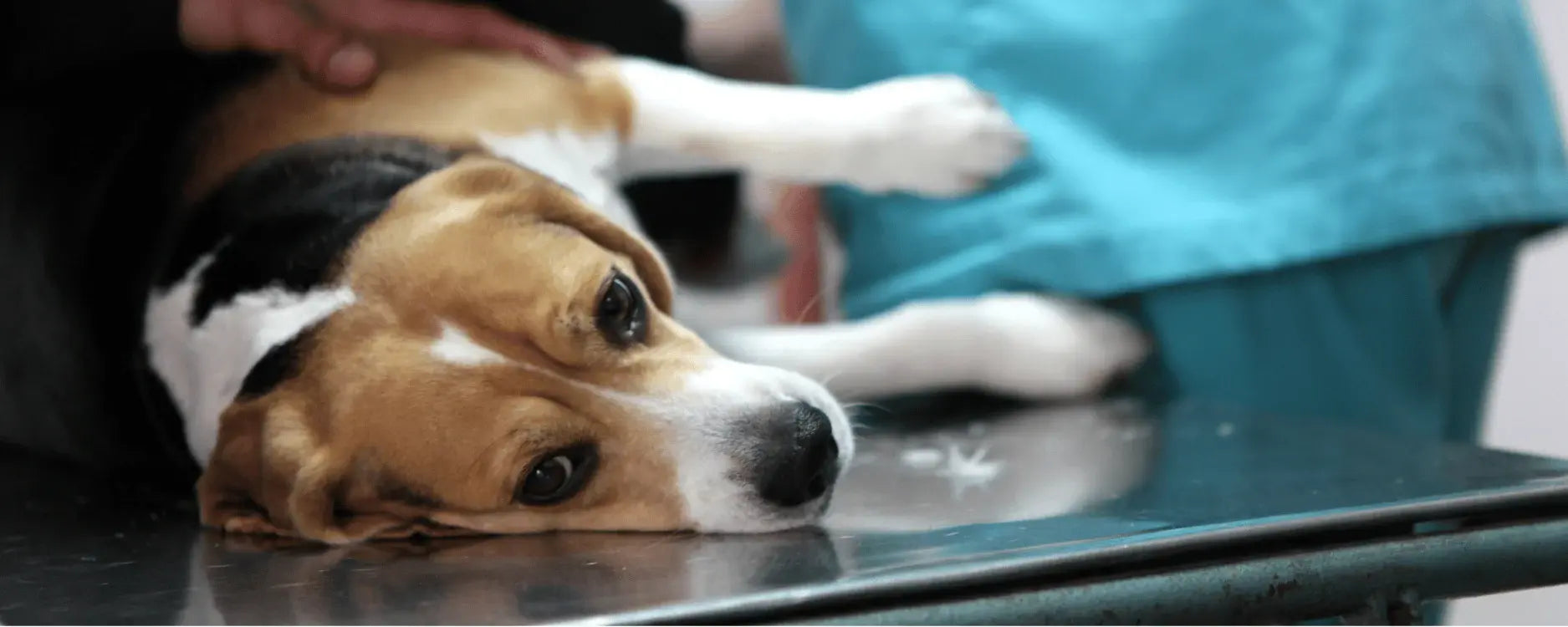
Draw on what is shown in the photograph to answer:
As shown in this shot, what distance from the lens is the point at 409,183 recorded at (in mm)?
1408

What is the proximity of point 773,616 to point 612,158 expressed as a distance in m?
1.06

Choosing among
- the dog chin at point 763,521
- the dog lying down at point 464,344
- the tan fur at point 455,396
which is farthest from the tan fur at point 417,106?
the dog chin at point 763,521

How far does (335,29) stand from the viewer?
1768 mm

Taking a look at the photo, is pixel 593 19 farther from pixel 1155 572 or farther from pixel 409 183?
pixel 1155 572

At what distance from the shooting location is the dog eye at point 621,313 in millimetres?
1296

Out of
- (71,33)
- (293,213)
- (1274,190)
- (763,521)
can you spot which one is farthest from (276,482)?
Answer: (1274,190)

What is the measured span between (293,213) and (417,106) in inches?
11.1

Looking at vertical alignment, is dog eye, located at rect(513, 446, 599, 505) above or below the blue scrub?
below

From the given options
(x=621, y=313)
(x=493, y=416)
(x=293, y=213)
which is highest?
(x=293, y=213)

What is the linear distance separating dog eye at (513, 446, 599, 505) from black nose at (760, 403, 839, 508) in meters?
0.17

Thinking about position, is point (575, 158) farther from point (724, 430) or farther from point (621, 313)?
point (724, 430)

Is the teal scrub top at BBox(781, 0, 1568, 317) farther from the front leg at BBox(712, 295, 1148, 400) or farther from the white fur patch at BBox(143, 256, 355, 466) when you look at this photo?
the white fur patch at BBox(143, 256, 355, 466)

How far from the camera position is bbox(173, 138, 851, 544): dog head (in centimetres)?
120

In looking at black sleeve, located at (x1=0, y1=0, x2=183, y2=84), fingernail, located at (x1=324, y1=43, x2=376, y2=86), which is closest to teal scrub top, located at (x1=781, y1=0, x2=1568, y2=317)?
fingernail, located at (x1=324, y1=43, x2=376, y2=86)
